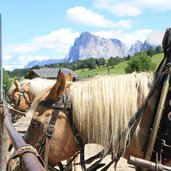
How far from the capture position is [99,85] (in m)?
3.10

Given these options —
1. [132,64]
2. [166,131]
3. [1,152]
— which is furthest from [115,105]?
[132,64]

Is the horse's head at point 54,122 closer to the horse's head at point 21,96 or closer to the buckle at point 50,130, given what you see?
the buckle at point 50,130

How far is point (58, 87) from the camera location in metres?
3.07

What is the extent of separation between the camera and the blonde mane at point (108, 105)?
2.95m

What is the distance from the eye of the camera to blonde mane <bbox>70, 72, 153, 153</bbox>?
2953 millimetres

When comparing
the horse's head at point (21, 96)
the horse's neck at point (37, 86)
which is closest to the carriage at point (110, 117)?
the horse's neck at point (37, 86)

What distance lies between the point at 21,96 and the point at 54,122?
6.61 m

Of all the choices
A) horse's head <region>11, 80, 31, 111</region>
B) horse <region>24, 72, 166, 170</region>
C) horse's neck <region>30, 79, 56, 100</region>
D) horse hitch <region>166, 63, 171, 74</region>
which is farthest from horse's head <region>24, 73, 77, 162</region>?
horse's head <region>11, 80, 31, 111</region>

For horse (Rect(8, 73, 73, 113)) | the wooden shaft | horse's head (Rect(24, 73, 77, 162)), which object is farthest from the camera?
horse (Rect(8, 73, 73, 113))

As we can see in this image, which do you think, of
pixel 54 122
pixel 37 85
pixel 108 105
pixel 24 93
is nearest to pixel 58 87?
pixel 54 122

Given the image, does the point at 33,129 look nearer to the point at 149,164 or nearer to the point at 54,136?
the point at 54,136

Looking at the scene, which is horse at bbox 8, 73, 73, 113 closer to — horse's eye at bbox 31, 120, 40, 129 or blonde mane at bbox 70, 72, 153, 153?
horse's eye at bbox 31, 120, 40, 129

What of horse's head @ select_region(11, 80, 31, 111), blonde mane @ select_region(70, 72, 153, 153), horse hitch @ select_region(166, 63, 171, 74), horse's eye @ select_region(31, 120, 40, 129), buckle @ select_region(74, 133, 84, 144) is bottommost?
horse's head @ select_region(11, 80, 31, 111)

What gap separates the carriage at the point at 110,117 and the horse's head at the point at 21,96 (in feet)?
19.6
